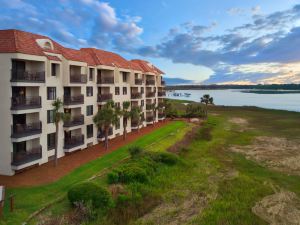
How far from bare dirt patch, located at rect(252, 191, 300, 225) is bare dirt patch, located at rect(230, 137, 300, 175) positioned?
8590 millimetres

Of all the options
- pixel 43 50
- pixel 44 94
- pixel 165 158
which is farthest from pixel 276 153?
pixel 43 50

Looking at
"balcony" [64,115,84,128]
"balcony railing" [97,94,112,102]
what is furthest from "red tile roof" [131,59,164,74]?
"balcony" [64,115,84,128]

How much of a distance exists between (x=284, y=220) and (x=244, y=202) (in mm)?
3557

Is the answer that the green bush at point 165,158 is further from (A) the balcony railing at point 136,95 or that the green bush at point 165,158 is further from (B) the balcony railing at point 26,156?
(A) the balcony railing at point 136,95

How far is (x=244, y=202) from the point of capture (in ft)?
82.6

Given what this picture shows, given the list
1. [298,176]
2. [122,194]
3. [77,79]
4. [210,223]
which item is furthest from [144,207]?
[77,79]

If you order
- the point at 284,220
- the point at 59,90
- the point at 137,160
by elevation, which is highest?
the point at 59,90

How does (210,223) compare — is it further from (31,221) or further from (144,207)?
(31,221)

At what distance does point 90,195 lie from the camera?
22656 mm

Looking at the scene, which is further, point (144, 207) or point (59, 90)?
point (59, 90)

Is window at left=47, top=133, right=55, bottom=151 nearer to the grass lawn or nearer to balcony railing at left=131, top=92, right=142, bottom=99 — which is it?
the grass lawn

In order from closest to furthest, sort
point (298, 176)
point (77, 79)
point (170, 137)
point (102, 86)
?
point (298, 176) < point (77, 79) < point (102, 86) < point (170, 137)

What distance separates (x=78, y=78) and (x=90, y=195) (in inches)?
824

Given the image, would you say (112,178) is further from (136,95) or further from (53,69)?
(136,95)
